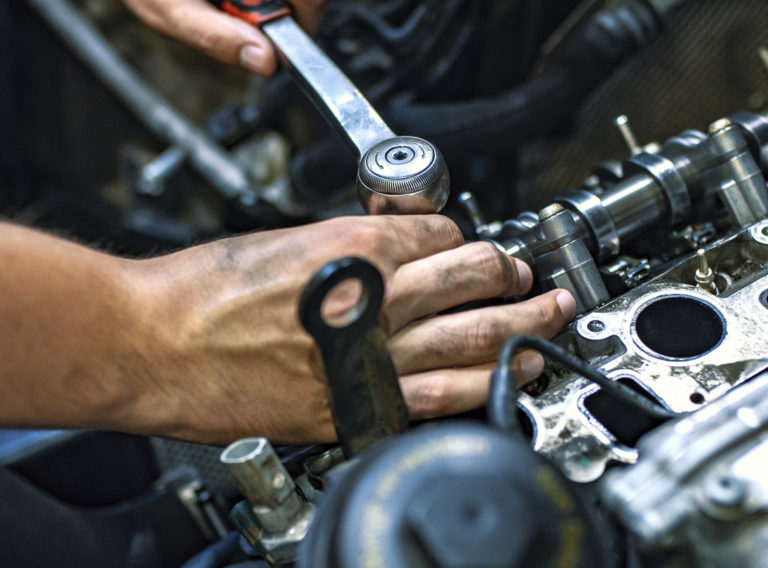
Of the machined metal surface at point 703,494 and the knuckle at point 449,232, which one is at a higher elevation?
the machined metal surface at point 703,494

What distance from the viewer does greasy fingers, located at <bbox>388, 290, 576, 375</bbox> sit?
0.83 m

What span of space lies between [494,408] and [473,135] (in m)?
1.07

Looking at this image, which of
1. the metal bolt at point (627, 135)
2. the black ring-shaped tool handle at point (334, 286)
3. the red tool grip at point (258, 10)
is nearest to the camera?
the black ring-shaped tool handle at point (334, 286)

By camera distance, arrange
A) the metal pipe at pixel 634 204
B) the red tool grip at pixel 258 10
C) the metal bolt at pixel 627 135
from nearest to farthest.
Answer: the metal pipe at pixel 634 204, the metal bolt at pixel 627 135, the red tool grip at pixel 258 10

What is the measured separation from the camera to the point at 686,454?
51 cm

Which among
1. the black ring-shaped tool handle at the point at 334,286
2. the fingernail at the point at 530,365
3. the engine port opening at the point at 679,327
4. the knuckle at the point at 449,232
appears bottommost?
the engine port opening at the point at 679,327

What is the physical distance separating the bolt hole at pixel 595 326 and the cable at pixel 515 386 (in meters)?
0.16

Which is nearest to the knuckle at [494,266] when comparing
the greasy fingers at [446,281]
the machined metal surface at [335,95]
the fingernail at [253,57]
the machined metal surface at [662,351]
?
the greasy fingers at [446,281]

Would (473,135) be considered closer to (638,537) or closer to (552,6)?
(552,6)

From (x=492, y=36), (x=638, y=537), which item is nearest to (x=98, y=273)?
(x=638, y=537)

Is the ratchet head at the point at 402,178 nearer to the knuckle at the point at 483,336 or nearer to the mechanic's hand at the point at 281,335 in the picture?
the mechanic's hand at the point at 281,335

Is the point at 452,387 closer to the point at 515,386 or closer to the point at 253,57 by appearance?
the point at 515,386

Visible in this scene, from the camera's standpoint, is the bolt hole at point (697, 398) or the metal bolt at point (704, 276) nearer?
the bolt hole at point (697, 398)

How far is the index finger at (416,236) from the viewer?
33.8 inches
